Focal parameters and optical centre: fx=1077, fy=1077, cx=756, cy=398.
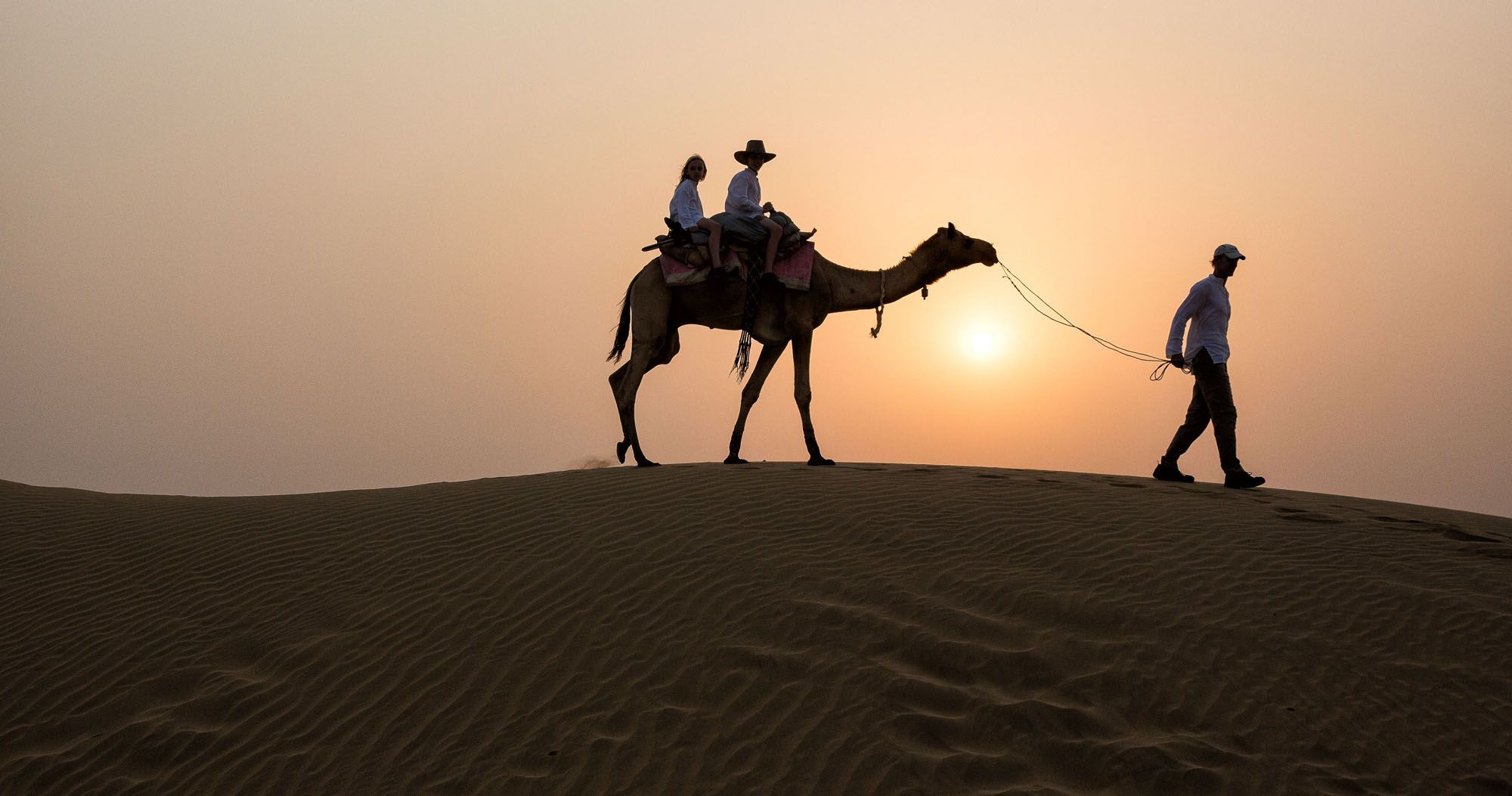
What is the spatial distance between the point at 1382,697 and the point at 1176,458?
680 cm

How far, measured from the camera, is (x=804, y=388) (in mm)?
12695

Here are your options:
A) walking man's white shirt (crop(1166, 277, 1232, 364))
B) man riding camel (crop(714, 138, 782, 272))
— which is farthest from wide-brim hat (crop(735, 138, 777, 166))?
walking man's white shirt (crop(1166, 277, 1232, 364))

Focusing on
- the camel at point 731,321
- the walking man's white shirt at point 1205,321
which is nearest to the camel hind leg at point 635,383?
the camel at point 731,321

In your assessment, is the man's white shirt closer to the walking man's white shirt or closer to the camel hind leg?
the camel hind leg

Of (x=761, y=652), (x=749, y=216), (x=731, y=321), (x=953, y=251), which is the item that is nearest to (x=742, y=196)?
(x=749, y=216)

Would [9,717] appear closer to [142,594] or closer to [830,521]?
[142,594]

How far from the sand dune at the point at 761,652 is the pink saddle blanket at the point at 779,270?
349 centimetres

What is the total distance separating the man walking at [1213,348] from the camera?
1132 cm

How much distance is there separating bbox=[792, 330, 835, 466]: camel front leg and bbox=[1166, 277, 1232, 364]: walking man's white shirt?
401cm

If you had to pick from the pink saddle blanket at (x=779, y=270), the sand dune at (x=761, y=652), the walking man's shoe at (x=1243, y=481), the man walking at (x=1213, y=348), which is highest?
the pink saddle blanket at (x=779, y=270)

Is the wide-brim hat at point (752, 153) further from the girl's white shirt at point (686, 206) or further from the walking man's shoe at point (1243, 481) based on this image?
the walking man's shoe at point (1243, 481)

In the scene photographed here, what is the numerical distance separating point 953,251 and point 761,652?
859 centimetres

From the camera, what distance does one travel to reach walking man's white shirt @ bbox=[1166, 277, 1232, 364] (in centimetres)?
1133

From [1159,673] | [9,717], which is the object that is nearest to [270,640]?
[9,717]
